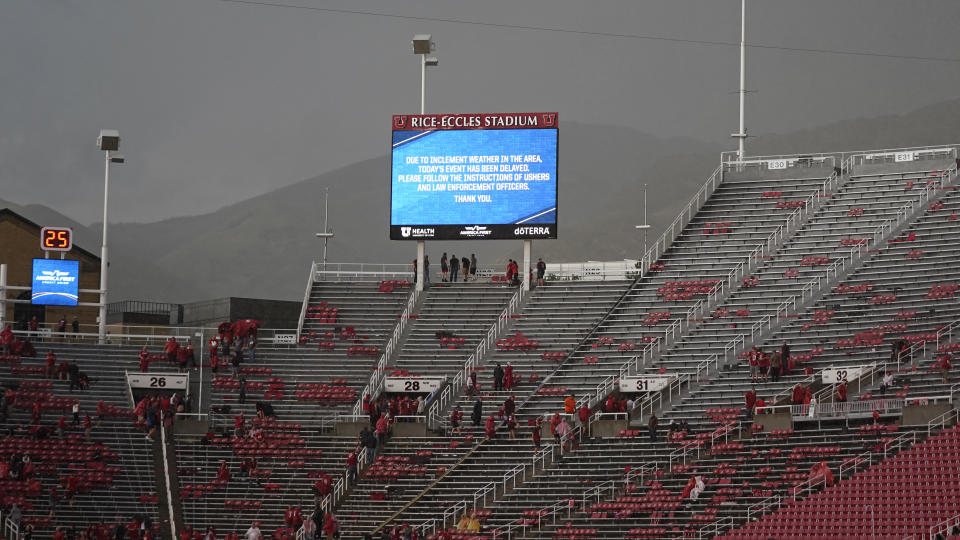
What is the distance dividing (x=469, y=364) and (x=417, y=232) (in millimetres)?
5166

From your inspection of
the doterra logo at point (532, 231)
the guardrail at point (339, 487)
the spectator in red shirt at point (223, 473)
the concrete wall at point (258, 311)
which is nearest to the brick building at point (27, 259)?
the concrete wall at point (258, 311)

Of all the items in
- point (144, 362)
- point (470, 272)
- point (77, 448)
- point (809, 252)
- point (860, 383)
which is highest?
point (809, 252)

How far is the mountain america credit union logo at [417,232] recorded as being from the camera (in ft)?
155

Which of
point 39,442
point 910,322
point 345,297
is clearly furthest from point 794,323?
point 39,442

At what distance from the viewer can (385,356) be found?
150 feet

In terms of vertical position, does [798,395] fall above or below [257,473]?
above

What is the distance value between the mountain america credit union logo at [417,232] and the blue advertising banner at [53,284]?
1026 centimetres

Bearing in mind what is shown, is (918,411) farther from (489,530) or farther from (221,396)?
(221,396)

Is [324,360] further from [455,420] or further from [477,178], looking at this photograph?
[477,178]

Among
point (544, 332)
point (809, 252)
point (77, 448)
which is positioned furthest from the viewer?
point (544, 332)

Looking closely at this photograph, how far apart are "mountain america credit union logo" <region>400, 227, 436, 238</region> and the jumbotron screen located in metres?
0.03

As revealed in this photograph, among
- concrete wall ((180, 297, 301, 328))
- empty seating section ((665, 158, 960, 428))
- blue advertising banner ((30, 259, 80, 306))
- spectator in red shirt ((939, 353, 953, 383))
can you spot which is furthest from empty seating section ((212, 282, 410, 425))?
spectator in red shirt ((939, 353, 953, 383))

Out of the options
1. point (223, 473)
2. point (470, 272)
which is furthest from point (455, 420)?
point (470, 272)

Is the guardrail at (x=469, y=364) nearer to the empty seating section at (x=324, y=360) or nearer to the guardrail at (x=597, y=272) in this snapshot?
the guardrail at (x=597, y=272)
